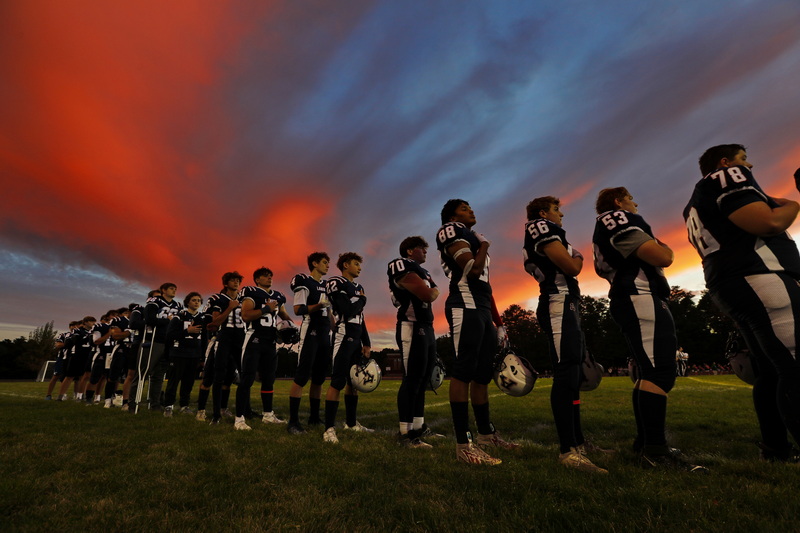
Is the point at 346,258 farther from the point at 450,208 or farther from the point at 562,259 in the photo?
the point at 562,259

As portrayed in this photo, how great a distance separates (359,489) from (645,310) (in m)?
2.85

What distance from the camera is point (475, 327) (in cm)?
428

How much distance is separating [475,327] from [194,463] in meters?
3.02

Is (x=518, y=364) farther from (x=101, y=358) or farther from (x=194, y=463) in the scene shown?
(x=101, y=358)

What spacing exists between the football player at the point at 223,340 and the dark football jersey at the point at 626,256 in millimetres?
5994

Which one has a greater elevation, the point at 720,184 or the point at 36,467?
the point at 720,184

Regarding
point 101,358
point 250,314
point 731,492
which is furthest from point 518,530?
point 101,358

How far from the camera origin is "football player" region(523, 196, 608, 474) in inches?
144

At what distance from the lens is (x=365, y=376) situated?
20.3 feet

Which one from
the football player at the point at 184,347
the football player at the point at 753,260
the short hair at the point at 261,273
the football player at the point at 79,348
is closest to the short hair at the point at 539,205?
the football player at the point at 753,260

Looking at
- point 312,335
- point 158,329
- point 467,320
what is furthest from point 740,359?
point 158,329

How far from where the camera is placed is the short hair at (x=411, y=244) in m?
5.96

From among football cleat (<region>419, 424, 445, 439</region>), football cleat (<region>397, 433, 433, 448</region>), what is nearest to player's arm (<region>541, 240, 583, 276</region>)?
football cleat (<region>397, 433, 433, 448</region>)

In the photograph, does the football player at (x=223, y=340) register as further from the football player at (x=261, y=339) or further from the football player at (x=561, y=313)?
the football player at (x=561, y=313)
